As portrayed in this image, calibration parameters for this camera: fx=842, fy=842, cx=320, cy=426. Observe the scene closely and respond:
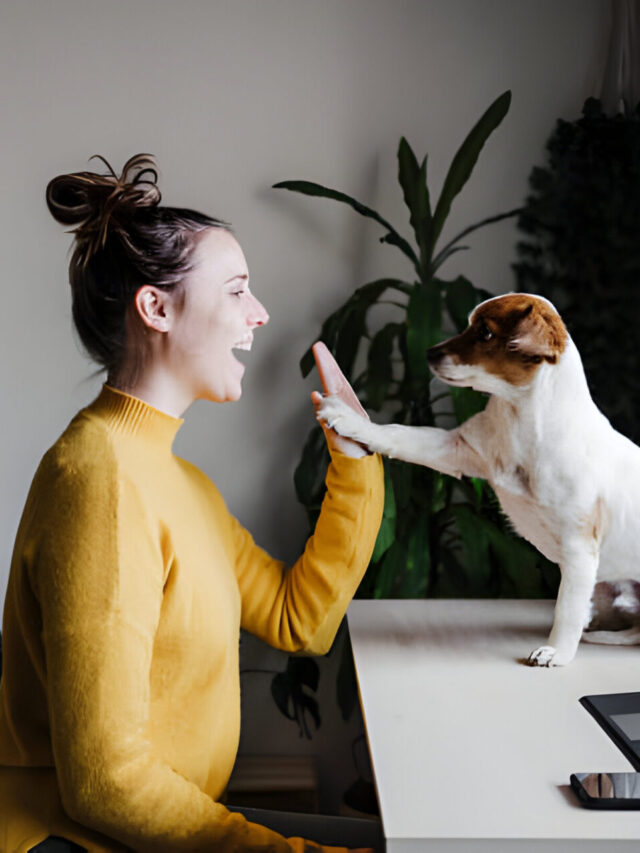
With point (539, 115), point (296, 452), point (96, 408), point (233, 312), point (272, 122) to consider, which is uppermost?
point (539, 115)

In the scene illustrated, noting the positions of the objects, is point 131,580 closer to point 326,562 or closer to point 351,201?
point 326,562

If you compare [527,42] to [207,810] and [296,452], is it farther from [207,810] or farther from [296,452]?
[207,810]

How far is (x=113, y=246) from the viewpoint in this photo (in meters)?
0.94

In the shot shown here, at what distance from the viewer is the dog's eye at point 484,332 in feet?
3.37

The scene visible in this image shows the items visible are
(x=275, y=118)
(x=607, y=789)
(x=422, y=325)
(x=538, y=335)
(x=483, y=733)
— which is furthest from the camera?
(x=275, y=118)

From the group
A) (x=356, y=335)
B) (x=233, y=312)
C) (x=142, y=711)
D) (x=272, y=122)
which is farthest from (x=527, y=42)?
(x=142, y=711)

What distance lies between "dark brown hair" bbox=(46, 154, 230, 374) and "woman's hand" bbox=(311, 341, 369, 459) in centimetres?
25

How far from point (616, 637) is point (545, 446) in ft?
1.02

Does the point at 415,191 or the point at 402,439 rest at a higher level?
the point at 415,191

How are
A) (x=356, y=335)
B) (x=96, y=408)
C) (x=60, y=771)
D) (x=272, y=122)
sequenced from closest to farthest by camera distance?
(x=60, y=771) < (x=96, y=408) < (x=356, y=335) < (x=272, y=122)

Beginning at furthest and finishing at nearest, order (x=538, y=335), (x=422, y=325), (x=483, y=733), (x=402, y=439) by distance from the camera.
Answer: (x=422, y=325)
(x=402, y=439)
(x=538, y=335)
(x=483, y=733)

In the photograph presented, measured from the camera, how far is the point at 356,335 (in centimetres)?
169

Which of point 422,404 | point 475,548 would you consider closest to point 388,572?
point 475,548

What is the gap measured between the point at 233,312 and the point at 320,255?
0.88 m
